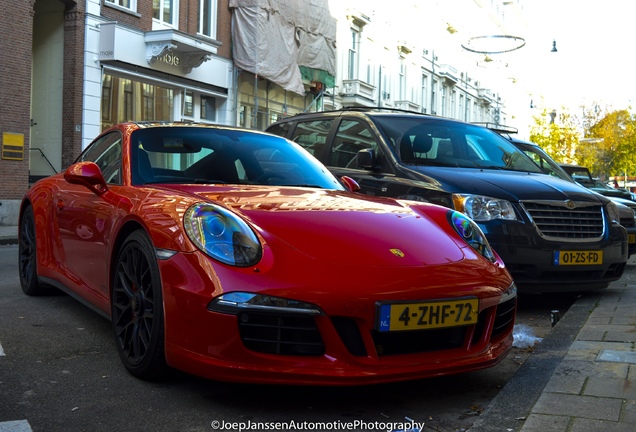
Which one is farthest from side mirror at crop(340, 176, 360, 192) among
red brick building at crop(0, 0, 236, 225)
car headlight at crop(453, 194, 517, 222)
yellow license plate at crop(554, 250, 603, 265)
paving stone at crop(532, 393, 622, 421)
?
red brick building at crop(0, 0, 236, 225)

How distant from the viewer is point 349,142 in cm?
736

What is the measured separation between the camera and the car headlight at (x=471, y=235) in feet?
13.2

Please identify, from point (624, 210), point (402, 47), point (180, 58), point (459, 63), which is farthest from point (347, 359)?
point (459, 63)

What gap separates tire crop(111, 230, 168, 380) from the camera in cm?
350

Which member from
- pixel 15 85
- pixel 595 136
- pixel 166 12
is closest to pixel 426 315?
pixel 15 85

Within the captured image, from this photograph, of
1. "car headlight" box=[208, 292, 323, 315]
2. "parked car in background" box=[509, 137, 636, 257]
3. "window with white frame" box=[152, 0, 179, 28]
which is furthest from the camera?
"window with white frame" box=[152, 0, 179, 28]

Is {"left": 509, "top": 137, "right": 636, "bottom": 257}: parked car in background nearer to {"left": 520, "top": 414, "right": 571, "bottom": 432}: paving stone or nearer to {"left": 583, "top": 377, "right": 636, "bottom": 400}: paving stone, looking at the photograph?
{"left": 583, "top": 377, "right": 636, "bottom": 400}: paving stone

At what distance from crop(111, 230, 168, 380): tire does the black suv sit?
9.40ft

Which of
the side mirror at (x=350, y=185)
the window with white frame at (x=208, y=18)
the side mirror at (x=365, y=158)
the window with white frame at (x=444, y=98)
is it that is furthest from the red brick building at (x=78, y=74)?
the window with white frame at (x=444, y=98)

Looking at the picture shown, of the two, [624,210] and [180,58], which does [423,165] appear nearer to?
[624,210]

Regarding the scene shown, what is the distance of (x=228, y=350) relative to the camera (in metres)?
3.17

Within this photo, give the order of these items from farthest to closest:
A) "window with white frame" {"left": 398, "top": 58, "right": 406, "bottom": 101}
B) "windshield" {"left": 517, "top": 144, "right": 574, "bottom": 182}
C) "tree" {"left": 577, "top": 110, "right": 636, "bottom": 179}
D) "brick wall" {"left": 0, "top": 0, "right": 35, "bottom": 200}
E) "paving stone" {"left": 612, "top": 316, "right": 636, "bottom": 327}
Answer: "tree" {"left": 577, "top": 110, "right": 636, "bottom": 179} < "window with white frame" {"left": 398, "top": 58, "right": 406, "bottom": 101} < "brick wall" {"left": 0, "top": 0, "right": 35, "bottom": 200} < "windshield" {"left": 517, "top": 144, "right": 574, "bottom": 182} < "paving stone" {"left": 612, "top": 316, "right": 636, "bottom": 327}

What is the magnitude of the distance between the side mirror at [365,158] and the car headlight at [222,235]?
3.13m

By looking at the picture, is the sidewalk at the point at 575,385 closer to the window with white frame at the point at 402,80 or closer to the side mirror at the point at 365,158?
the side mirror at the point at 365,158
